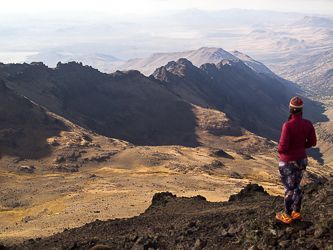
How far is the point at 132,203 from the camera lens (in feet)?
86.7

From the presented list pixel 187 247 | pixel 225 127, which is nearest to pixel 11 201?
pixel 187 247

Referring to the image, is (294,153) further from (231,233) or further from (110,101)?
(110,101)

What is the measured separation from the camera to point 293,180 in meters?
8.48

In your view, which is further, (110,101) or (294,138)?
(110,101)

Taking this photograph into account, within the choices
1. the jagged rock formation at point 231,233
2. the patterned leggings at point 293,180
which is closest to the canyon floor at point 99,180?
the jagged rock formation at point 231,233

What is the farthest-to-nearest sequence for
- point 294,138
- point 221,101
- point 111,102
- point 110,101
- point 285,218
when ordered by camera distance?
point 221,101 < point 110,101 < point 111,102 < point 285,218 < point 294,138

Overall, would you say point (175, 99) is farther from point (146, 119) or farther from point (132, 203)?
point (132, 203)

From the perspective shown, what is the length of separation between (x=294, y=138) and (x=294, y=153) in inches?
17.5

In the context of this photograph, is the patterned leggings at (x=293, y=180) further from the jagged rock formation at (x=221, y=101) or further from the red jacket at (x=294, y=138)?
the jagged rock formation at (x=221, y=101)

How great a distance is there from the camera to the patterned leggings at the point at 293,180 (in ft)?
27.5

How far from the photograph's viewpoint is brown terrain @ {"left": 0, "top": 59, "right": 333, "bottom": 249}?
9.99m

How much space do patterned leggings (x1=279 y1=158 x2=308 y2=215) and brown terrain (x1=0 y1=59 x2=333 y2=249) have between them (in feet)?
1.80

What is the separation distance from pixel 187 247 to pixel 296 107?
5451 millimetres

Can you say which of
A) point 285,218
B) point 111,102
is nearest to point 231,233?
point 285,218
